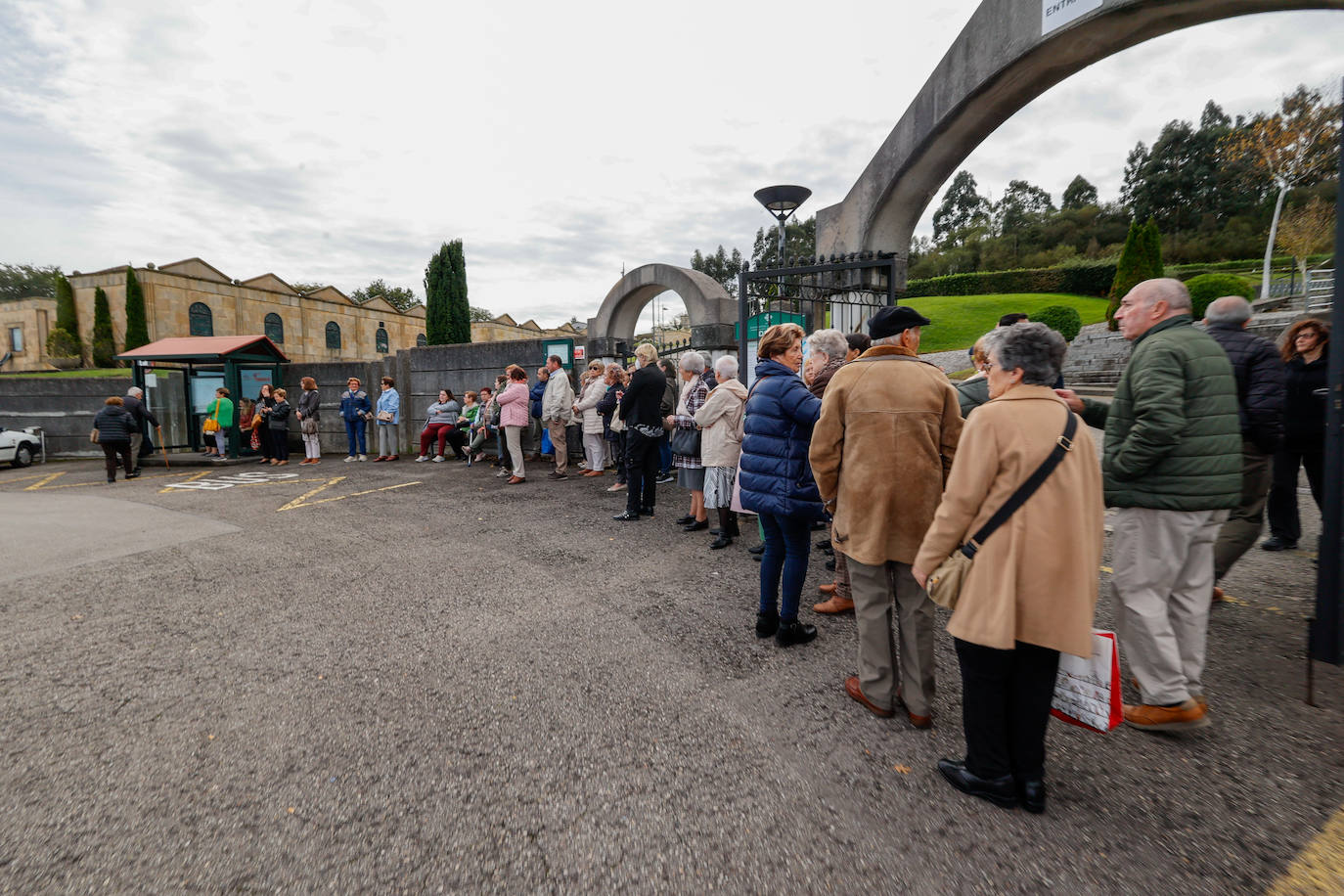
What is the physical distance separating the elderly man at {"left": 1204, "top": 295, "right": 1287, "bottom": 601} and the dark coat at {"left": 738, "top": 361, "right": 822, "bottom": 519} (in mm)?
2659

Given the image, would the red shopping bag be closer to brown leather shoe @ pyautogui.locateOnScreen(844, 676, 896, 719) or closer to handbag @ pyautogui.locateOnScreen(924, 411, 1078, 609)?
handbag @ pyautogui.locateOnScreen(924, 411, 1078, 609)

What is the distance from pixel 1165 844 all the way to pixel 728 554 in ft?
12.7

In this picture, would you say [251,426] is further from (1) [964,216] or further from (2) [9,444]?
Result: (1) [964,216]

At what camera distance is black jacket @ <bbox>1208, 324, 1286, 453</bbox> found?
12.4ft

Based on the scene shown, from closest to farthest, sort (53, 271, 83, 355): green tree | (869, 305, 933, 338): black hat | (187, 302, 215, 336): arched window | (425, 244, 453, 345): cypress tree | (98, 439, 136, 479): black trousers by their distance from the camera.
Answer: (869, 305, 933, 338): black hat
(98, 439, 136, 479): black trousers
(425, 244, 453, 345): cypress tree
(53, 271, 83, 355): green tree
(187, 302, 215, 336): arched window

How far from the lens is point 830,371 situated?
172 inches

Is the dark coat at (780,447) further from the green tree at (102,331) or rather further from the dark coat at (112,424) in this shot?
the green tree at (102,331)

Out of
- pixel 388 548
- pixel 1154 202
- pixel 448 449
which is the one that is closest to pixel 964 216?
pixel 1154 202

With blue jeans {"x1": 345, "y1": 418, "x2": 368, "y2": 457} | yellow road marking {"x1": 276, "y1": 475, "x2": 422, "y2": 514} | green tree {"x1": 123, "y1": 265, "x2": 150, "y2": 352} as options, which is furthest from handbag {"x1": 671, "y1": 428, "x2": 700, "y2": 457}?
green tree {"x1": 123, "y1": 265, "x2": 150, "y2": 352}

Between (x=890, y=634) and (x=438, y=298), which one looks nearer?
(x=890, y=634)

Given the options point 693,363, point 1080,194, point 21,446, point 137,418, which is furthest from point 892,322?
point 1080,194

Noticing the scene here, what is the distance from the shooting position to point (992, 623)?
2.12 m

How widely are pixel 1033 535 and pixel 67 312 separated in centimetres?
5087

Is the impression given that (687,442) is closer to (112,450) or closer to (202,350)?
(112,450)
